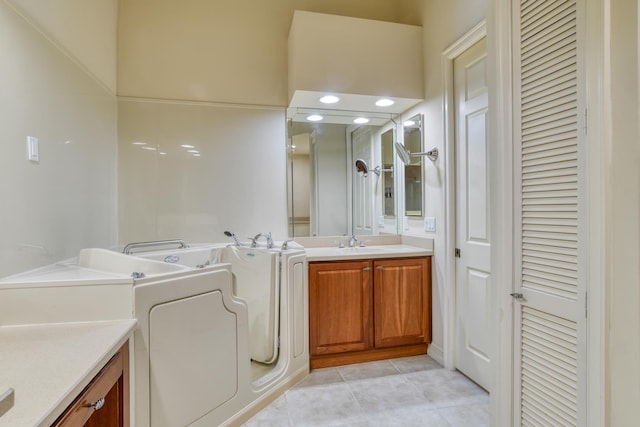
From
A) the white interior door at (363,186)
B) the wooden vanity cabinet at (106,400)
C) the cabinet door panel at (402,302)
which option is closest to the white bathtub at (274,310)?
the cabinet door panel at (402,302)

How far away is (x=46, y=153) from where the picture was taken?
1577 mm

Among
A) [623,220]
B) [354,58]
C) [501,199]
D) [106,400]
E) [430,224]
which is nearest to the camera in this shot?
[623,220]

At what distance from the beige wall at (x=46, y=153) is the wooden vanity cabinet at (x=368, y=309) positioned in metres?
1.50

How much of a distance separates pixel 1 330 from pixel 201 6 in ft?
8.53

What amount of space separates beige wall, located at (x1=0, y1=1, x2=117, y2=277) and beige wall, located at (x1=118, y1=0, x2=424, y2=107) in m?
0.47

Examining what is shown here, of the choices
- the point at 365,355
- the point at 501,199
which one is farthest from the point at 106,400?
the point at 365,355

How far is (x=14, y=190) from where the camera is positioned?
1.36m

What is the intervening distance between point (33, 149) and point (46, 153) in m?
0.09

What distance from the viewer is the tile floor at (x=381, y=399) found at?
5.75 feet

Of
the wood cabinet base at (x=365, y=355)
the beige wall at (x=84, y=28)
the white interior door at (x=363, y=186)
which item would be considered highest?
the beige wall at (x=84, y=28)

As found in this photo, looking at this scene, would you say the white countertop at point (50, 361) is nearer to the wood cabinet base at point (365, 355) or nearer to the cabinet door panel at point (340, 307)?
the cabinet door panel at point (340, 307)

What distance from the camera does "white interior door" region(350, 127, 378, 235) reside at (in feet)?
10.1

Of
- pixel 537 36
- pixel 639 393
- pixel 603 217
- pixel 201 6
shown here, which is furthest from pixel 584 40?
pixel 201 6

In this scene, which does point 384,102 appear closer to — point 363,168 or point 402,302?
point 363,168
